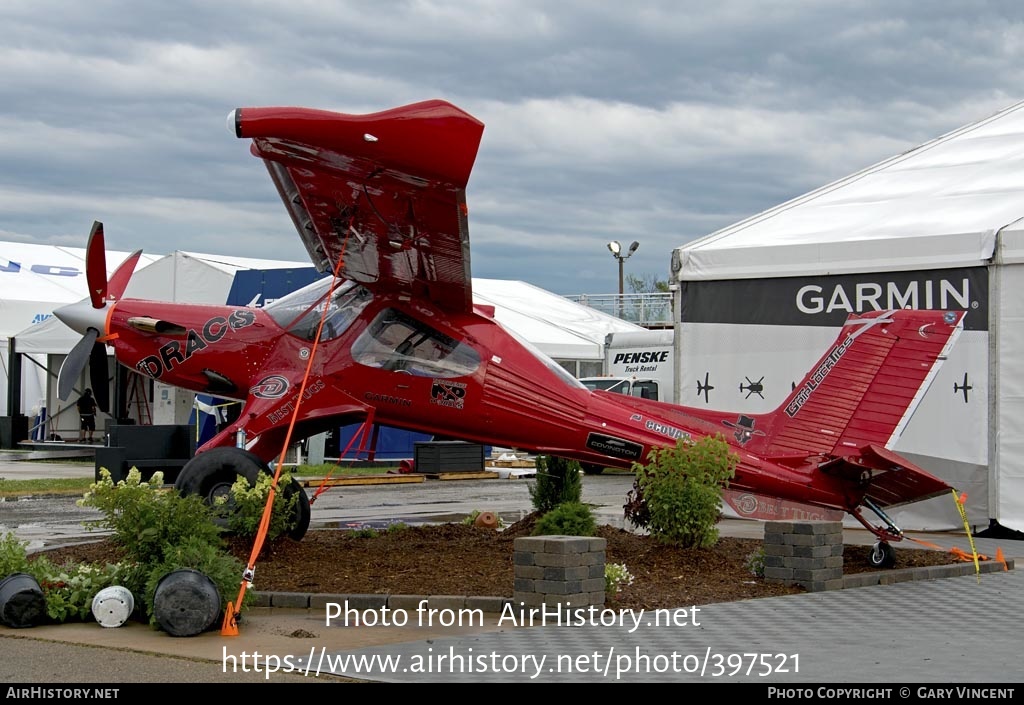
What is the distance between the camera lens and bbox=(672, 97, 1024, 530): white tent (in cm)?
1570

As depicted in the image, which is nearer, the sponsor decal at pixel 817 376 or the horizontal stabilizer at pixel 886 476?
the horizontal stabilizer at pixel 886 476

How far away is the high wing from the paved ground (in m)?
3.39

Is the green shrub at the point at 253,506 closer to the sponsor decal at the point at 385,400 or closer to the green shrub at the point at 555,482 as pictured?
the sponsor decal at the point at 385,400

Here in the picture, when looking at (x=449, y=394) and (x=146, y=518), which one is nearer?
(x=146, y=518)

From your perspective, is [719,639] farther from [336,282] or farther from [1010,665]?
[336,282]

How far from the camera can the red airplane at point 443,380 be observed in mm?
11711

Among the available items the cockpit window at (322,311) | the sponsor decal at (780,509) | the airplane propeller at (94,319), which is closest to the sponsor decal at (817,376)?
the sponsor decal at (780,509)

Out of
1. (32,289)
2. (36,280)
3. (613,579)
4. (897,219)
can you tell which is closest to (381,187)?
(613,579)

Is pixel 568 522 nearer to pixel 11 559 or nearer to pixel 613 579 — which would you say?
pixel 613 579

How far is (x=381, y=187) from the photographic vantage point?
9.84 meters

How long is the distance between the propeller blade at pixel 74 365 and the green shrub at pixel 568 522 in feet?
16.4

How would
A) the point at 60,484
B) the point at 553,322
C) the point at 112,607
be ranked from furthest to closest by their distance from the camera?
the point at 553,322 < the point at 60,484 < the point at 112,607

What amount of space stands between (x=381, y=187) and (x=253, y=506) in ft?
10.6

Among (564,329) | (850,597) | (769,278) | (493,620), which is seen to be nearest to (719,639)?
(493,620)
